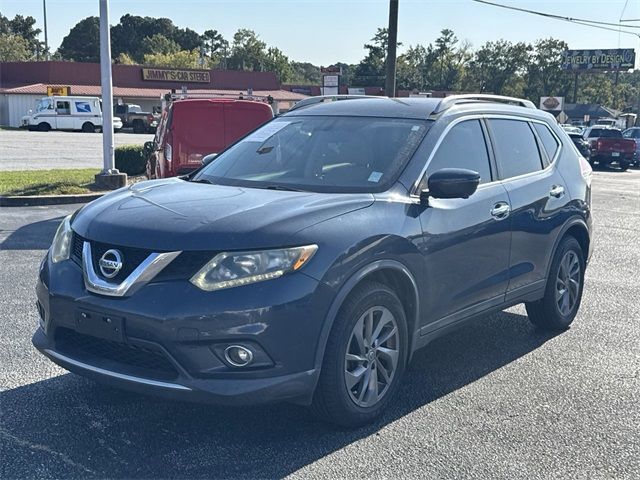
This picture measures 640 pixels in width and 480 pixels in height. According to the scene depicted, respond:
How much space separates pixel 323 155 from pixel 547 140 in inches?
86.9

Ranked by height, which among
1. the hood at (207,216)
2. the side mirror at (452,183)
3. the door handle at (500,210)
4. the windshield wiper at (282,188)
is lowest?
the door handle at (500,210)

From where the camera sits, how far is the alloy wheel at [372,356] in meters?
3.98

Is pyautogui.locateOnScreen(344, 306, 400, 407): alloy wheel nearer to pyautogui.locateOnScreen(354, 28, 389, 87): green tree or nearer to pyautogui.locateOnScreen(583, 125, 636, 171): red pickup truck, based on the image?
pyautogui.locateOnScreen(583, 125, 636, 171): red pickup truck

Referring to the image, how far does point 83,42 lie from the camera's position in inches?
4550

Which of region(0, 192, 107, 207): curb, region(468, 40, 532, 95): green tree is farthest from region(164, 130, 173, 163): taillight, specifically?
region(468, 40, 532, 95): green tree

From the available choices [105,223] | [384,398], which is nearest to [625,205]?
[384,398]

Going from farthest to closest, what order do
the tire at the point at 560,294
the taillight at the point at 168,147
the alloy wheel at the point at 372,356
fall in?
1. the taillight at the point at 168,147
2. the tire at the point at 560,294
3. the alloy wheel at the point at 372,356

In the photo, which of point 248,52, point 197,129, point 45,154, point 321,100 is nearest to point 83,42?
point 248,52

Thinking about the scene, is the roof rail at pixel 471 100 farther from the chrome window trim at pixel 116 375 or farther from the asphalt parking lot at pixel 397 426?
the chrome window trim at pixel 116 375

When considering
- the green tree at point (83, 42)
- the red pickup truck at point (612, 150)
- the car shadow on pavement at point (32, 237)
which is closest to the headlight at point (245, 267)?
the car shadow on pavement at point (32, 237)

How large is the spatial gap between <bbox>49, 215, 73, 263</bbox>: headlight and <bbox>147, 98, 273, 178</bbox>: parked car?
608cm

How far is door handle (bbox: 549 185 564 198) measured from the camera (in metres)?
5.74

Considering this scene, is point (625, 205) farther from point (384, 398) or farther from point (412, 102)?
point (384, 398)

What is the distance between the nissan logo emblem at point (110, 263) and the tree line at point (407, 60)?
86.0m
